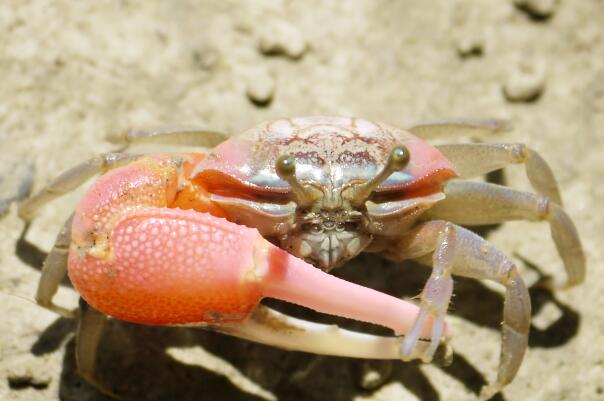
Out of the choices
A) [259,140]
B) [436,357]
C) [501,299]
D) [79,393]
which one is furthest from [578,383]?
[79,393]

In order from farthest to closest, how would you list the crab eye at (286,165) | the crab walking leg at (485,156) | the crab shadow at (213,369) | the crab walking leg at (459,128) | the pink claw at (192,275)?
the crab walking leg at (459,128), the crab walking leg at (485,156), the crab shadow at (213,369), the crab eye at (286,165), the pink claw at (192,275)

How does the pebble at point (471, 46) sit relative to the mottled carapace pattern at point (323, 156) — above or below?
above

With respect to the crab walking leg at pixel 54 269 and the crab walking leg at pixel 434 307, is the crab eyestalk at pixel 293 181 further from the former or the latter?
the crab walking leg at pixel 54 269

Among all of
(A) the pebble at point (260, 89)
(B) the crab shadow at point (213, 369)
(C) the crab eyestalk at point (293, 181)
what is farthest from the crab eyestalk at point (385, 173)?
(A) the pebble at point (260, 89)

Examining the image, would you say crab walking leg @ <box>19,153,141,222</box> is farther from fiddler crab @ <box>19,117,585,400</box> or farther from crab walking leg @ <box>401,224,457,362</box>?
crab walking leg @ <box>401,224,457,362</box>

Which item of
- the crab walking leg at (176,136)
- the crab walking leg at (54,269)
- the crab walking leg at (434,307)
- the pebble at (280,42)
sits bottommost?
the crab walking leg at (54,269)

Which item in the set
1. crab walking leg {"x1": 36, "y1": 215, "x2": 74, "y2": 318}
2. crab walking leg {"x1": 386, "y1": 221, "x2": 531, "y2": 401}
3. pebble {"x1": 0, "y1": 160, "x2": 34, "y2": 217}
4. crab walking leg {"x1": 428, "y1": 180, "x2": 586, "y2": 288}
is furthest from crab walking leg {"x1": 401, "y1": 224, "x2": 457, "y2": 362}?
pebble {"x1": 0, "y1": 160, "x2": 34, "y2": 217}

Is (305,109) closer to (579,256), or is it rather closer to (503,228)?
(503,228)

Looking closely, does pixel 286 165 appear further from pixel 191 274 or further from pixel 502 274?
pixel 502 274
